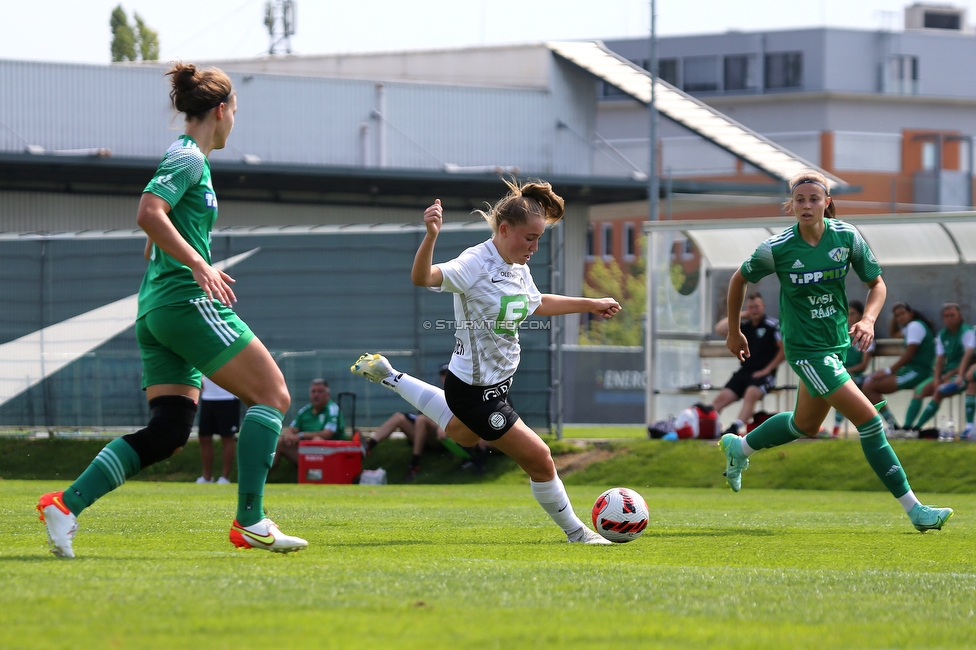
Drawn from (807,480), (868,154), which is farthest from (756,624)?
(868,154)

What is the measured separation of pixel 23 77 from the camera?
1334 inches

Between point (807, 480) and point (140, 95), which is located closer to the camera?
point (807, 480)

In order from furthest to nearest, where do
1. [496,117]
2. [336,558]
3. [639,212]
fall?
[639,212] → [496,117] → [336,558]

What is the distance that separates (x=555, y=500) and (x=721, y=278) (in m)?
13.8

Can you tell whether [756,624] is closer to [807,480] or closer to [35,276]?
[807,480]

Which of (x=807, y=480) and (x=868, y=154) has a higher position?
(x=868, y=154)

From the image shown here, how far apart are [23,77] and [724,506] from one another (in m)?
27.5

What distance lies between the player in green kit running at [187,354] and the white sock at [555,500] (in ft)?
5.79

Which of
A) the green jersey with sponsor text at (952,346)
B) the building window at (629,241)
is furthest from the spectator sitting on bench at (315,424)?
the building window at (629,241)

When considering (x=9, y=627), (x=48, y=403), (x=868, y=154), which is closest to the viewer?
(x=9, y=627)

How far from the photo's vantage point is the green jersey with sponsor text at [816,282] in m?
8.70

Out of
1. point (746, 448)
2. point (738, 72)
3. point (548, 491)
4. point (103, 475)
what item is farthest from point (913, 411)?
point (738, 72)

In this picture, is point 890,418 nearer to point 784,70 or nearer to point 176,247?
point 176,247

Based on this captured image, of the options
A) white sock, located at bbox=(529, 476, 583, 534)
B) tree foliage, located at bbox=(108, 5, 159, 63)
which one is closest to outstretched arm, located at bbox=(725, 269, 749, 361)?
white sock, located at bbox=(529, 476, 583, 534)
